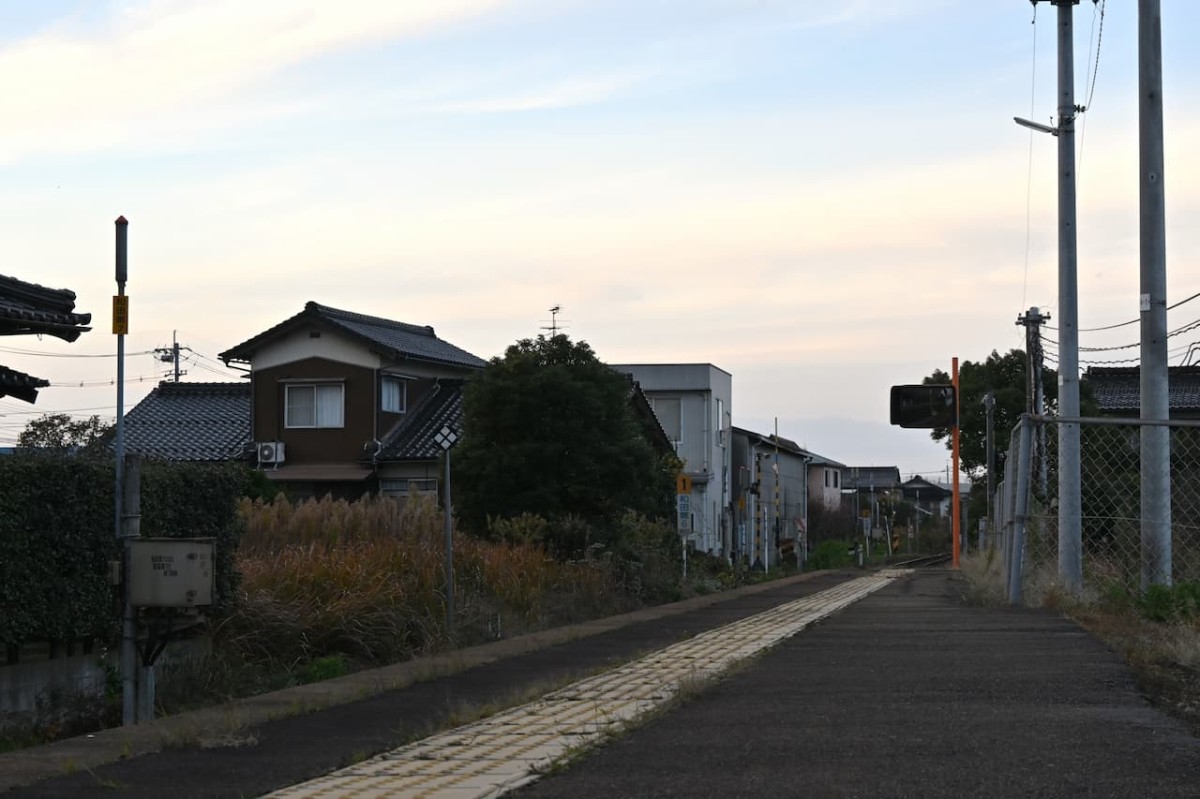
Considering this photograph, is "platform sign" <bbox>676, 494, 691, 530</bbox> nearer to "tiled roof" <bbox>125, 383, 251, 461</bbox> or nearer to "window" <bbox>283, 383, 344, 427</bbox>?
"window" <bbox>283, 383, 344, 427</bbox>

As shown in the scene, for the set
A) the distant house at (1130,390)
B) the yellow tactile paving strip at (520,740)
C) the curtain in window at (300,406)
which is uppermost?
the distant house at (1130,390)

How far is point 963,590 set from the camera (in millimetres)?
22906

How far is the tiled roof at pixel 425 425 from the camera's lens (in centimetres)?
3512

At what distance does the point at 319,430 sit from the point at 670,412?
694 inches

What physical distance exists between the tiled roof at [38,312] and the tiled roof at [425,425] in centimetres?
2105

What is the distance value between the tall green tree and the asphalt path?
38.3 meters

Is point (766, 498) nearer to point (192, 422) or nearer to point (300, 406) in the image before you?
point (192, 422)

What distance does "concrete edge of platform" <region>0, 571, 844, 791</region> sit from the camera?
8547 millimetres

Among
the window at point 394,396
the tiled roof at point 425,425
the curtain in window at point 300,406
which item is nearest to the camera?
the tiled roof at point 425,425

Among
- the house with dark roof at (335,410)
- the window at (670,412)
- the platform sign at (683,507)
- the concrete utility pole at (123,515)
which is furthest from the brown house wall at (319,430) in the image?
the concrete utility pole at (123,515)

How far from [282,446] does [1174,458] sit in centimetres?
2344

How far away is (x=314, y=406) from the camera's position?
36625mm

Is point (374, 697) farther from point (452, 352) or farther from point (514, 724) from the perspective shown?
point (452, 352)

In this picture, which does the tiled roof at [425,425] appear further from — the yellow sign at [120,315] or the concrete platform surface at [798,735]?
the yellow sign at [120,315]
